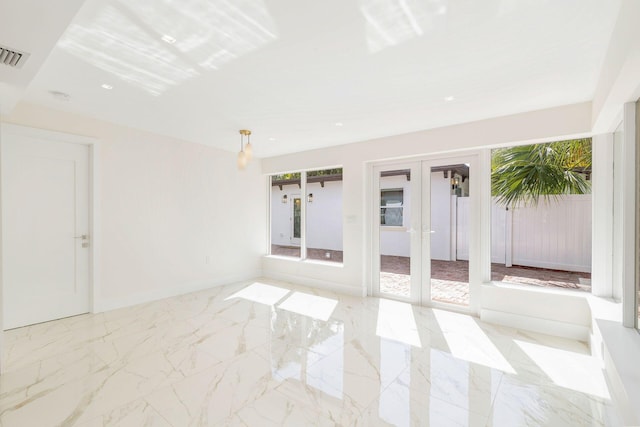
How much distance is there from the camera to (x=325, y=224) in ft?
19.9

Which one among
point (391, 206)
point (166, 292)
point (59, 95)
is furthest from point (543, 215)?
point (59, 95)

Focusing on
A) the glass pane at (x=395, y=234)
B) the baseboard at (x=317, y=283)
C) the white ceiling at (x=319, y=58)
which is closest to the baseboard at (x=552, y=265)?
the glass pane at (x=395, y=234)

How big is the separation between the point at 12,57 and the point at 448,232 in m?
4.69

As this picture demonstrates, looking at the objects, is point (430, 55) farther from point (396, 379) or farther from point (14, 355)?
point (14, 355)

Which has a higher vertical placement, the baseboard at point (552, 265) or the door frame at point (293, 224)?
the door frame at point (293, 224)

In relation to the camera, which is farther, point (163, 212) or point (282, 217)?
point (282, 217)

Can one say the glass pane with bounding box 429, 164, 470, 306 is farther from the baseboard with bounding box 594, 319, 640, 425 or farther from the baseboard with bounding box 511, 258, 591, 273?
the baseboard with bounding box 594, 319, 640, 425

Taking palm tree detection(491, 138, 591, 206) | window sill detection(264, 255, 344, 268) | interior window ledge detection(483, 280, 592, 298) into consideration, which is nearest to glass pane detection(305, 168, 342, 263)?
window sill detection(264, 255, 344, 268)

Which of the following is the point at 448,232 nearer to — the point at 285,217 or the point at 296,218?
the point at 296,218

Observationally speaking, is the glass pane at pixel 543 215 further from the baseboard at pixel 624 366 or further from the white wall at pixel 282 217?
the white wall at pixel 282 217

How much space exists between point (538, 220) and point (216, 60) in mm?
4006

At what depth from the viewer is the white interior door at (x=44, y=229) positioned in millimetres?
3316

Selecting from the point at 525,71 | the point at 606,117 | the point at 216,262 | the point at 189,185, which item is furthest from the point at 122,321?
the point at 606,117

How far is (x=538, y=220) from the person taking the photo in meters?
3.67
